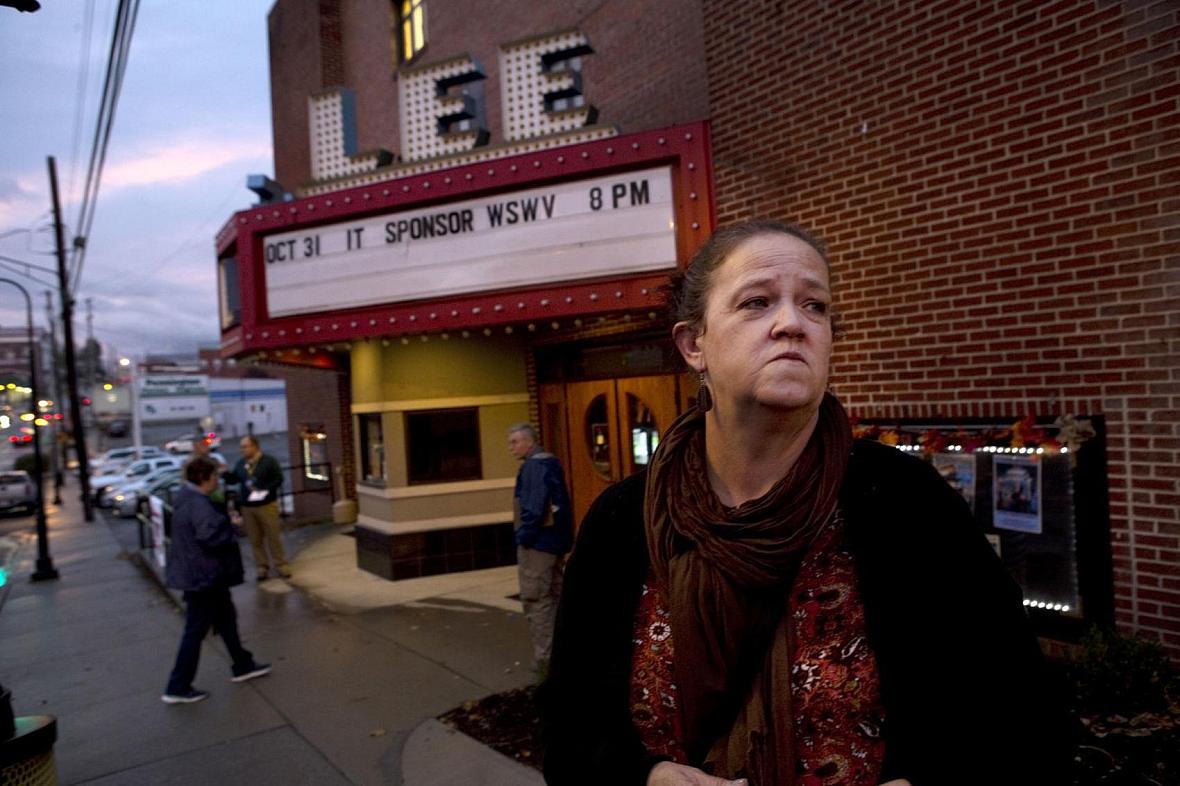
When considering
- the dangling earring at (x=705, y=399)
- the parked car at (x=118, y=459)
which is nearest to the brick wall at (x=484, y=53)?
the dangling earring at (x=705, y=399)

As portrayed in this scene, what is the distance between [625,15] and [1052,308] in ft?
20.9

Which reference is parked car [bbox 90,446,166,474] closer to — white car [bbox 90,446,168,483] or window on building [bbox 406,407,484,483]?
white car [bbox 90,446,168,483]

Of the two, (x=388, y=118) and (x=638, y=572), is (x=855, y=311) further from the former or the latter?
(x=388, y=118)

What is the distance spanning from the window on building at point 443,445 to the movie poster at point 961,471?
5.99 meters

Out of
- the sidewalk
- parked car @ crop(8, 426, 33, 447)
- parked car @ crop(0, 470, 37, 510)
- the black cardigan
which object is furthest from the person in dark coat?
parked car @ crop(0, 470, 37, 510)

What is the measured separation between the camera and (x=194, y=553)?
6.00 meters

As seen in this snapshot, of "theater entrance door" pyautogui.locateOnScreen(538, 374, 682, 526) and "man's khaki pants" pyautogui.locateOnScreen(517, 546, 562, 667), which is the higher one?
"theater entrance door" pyautogui.locateOnScreen(538, 374, 682, 526)

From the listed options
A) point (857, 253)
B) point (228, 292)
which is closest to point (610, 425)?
point (857, 253)

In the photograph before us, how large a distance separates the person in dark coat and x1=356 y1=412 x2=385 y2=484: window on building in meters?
8.53

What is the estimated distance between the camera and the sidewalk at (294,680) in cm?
470

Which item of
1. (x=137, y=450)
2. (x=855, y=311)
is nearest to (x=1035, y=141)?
(x=855, y=311)

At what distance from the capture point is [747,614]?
1.44 metres

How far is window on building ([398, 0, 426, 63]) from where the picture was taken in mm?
13305

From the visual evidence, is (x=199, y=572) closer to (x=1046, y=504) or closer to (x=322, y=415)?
(x=1046, y=504)
